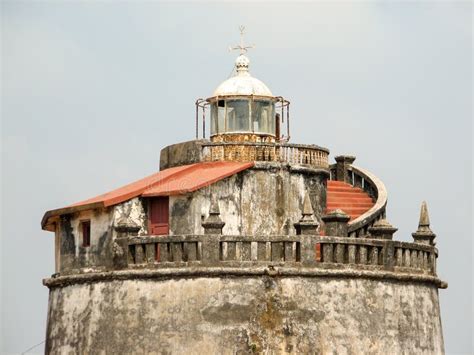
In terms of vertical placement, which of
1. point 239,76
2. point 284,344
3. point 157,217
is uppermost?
point 239,76

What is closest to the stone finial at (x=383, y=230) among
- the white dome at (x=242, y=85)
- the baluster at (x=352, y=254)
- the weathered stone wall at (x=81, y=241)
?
the baluster at (x=352, y=254)

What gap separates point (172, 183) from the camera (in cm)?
3941

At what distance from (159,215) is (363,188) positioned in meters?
6.13

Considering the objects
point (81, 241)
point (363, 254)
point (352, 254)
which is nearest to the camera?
point (352, 254)

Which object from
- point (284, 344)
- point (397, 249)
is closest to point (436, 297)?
point (397, 249)

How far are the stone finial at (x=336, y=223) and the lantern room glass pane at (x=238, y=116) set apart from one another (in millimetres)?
3010

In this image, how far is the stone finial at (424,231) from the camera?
134 ft

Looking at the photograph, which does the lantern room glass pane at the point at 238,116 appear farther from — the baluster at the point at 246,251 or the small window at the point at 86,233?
the baluster at the point at 246,251

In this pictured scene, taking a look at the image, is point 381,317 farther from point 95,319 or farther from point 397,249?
point 95,319

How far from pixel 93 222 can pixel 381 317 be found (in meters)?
5.84

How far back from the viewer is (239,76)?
4138 cm

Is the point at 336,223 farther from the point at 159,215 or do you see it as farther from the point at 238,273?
the point at 159,215

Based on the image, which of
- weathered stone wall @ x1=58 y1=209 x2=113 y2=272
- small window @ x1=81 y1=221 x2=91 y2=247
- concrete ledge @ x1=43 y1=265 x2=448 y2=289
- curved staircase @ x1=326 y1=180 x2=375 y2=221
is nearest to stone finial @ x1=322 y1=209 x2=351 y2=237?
concrete ledge @ x1=43 y1=265 x2=448 y2=289

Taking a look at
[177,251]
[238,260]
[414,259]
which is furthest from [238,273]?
[414,259]
